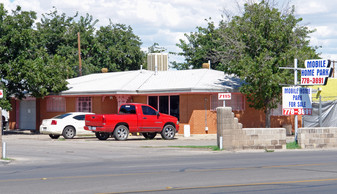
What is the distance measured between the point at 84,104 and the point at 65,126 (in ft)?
25.0

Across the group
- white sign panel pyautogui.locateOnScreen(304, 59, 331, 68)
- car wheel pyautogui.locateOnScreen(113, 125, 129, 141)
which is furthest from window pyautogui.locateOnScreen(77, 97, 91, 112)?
white sign panel pyautogui.locateOnScreen(304, 59, 331, 68)

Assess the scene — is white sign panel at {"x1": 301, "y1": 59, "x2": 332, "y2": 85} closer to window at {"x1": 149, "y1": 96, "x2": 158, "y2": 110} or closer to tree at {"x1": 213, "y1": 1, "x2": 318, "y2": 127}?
tree at {"x1": 213, "y1": 1, "x2": 318, "y2": 127}

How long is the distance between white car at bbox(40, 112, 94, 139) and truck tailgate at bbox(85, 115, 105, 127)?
2.88m

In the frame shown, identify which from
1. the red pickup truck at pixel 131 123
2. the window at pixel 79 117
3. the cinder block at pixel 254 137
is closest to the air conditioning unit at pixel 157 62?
the window at pixel 79 117

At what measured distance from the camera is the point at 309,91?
26031 millimetres

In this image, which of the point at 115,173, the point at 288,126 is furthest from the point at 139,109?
the point at 115,173

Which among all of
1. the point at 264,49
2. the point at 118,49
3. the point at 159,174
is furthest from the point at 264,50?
the point at 118,49

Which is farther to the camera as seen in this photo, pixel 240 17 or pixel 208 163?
pixel 240 17

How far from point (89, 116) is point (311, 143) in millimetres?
11720

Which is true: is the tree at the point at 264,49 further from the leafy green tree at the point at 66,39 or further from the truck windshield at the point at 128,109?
the leafy green tree at the point at 66,39

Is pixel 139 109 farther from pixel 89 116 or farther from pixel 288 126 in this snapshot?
pixel 288 126

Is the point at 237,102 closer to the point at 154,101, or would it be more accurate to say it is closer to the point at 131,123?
the point at 154,101

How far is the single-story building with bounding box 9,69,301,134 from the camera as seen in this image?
119 feet

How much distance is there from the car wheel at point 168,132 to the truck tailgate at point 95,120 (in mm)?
4102
